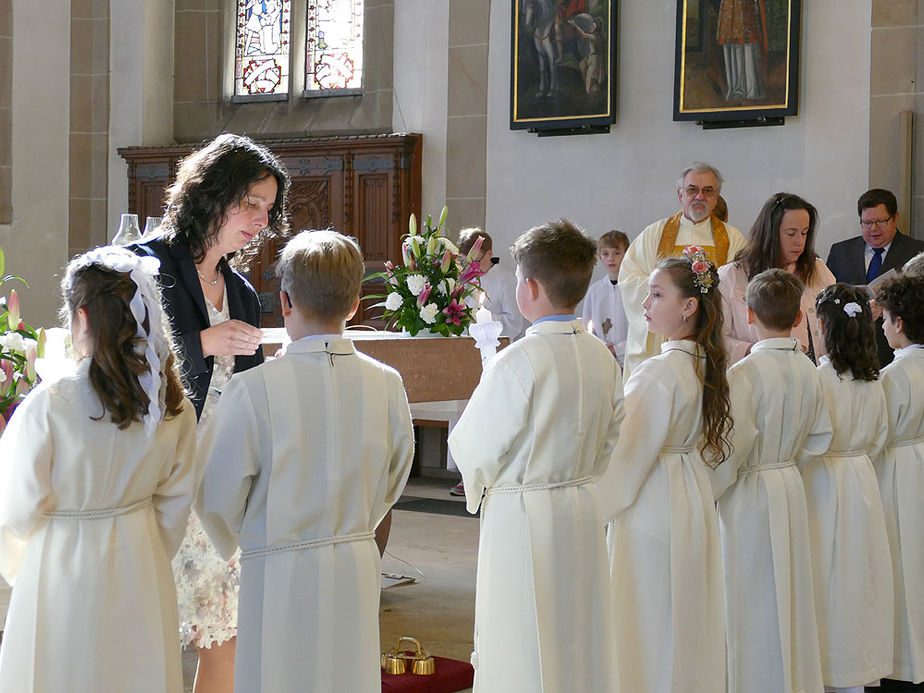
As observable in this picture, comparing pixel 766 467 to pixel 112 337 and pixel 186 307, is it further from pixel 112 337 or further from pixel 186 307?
pixel 112 337

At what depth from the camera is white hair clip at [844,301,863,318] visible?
4641mm

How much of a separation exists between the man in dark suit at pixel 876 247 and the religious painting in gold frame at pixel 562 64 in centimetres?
237

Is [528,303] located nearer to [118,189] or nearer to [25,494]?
[25,494]

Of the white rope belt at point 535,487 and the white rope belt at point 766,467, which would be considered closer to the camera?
the white rope belt at point 535,487

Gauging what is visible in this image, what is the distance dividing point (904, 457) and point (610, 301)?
445 centimetres

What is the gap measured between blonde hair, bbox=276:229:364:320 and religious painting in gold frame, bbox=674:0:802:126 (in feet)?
21.8

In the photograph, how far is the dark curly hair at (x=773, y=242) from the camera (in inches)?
221

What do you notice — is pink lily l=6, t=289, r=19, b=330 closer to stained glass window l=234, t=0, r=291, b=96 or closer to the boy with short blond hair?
the boy with short blond hair

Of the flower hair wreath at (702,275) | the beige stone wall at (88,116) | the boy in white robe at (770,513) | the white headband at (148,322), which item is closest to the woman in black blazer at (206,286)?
the white headband at (148,322)

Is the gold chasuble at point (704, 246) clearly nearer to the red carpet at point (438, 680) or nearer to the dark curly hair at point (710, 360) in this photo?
the dark curly hair at point (710, 360)

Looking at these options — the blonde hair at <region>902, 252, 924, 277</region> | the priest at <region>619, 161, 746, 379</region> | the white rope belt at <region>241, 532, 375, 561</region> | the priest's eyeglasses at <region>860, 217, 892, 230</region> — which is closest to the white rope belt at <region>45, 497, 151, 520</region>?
the white rope belt at <region>241, 532, 375, 561</region>

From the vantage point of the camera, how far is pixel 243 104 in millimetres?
12047

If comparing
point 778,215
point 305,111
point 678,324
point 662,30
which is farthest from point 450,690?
point 305,111

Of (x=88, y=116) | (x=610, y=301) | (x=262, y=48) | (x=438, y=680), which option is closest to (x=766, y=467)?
(x=438, y=680)
